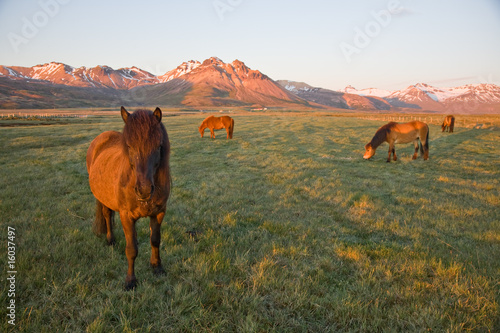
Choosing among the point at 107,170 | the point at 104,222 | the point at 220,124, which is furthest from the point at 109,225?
the point at 220,124

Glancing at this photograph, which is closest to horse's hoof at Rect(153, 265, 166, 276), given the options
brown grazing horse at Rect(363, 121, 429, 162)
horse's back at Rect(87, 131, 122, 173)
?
horse's back at Rect(87, 131, 122, 173)

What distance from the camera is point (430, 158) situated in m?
15.7

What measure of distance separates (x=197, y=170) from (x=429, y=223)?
32.2 feet

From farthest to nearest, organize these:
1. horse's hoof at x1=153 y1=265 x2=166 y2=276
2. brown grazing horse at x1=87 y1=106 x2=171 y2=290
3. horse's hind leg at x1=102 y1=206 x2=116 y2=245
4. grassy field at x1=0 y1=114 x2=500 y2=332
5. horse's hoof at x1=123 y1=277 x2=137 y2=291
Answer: horse's hind leg at x1=102 y1=206 x2=116 y2=245, horse's hoof at x1=153 y1=265 x2=166 y2=276, horse's hoof at x1=123 y1=277 x2=137 y2=291, grassy field at x1=0 y1=114 x2=500 y2=332, brown grazing horse at x1=87 y1=106 x2=171 y2=290

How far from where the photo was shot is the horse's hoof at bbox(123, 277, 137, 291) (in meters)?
3.71

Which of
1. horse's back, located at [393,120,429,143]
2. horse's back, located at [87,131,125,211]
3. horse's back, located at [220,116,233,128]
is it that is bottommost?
horse's back, located at [87,131,125,211]

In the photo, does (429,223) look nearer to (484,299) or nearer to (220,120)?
(484,299)

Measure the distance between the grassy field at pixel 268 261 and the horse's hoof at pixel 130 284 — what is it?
0.13 metres

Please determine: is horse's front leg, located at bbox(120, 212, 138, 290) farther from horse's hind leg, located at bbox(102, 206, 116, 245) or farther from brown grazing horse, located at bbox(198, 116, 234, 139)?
brown grazing horse, located at bbox(198, 116, 234, 139)

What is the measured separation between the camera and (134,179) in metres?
3.42

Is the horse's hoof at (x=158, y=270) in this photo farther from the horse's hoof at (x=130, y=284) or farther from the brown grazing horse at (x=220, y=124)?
the brown grazing horse at (x=220, y=124)

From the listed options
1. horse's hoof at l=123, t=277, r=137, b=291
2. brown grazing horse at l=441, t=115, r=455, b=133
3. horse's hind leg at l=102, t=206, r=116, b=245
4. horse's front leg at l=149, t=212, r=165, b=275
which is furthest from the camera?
brown grazing horse at l=441, t=115, r=455, b=133

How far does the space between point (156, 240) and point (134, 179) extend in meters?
1.31

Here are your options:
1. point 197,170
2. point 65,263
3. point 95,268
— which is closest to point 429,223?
point 95,268
